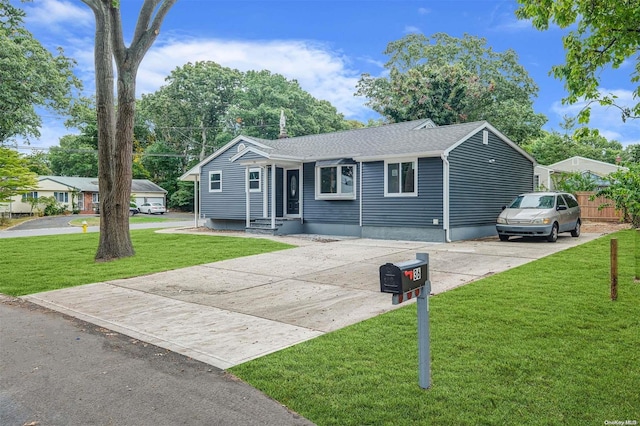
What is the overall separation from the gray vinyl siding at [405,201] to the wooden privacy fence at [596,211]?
1258cm

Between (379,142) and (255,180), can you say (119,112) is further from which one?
(379,142)

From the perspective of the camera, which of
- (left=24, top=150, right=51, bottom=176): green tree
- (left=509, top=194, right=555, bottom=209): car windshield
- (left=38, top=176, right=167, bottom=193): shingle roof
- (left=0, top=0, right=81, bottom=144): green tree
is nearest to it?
(left=509, top=194, right=555, bottom=209): car windshield

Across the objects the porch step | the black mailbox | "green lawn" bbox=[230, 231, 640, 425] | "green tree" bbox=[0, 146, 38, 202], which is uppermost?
"green tree" bbox=[0, 146, 38, 202]

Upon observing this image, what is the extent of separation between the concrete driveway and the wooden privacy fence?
13243 mm

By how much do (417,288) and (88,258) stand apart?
11.4 metres

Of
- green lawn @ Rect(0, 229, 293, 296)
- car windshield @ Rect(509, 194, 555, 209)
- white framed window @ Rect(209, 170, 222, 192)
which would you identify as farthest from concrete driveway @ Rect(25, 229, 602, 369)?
white framed window @ Rect(209, 170, 222, 192)

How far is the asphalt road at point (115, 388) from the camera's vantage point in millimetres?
3203

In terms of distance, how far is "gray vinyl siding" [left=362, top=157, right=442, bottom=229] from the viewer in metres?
15.1

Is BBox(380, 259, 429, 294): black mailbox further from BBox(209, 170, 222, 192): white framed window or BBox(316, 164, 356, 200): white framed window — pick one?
BBox(209, 170, 222, 192): white framed window

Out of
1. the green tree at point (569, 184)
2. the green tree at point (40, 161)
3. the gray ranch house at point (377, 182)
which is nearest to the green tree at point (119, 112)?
the gray ranch house at point (377, 182)

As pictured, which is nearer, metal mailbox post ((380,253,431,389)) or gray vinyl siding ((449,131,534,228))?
metal mailbox post ((380,253,431,389))

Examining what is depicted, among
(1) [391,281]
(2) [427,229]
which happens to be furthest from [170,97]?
(1) [391,281]

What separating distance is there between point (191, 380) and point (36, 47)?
3197 centimetres

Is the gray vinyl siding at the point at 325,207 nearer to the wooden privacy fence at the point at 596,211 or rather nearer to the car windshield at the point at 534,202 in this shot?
the car windshield at the point at 534,202
